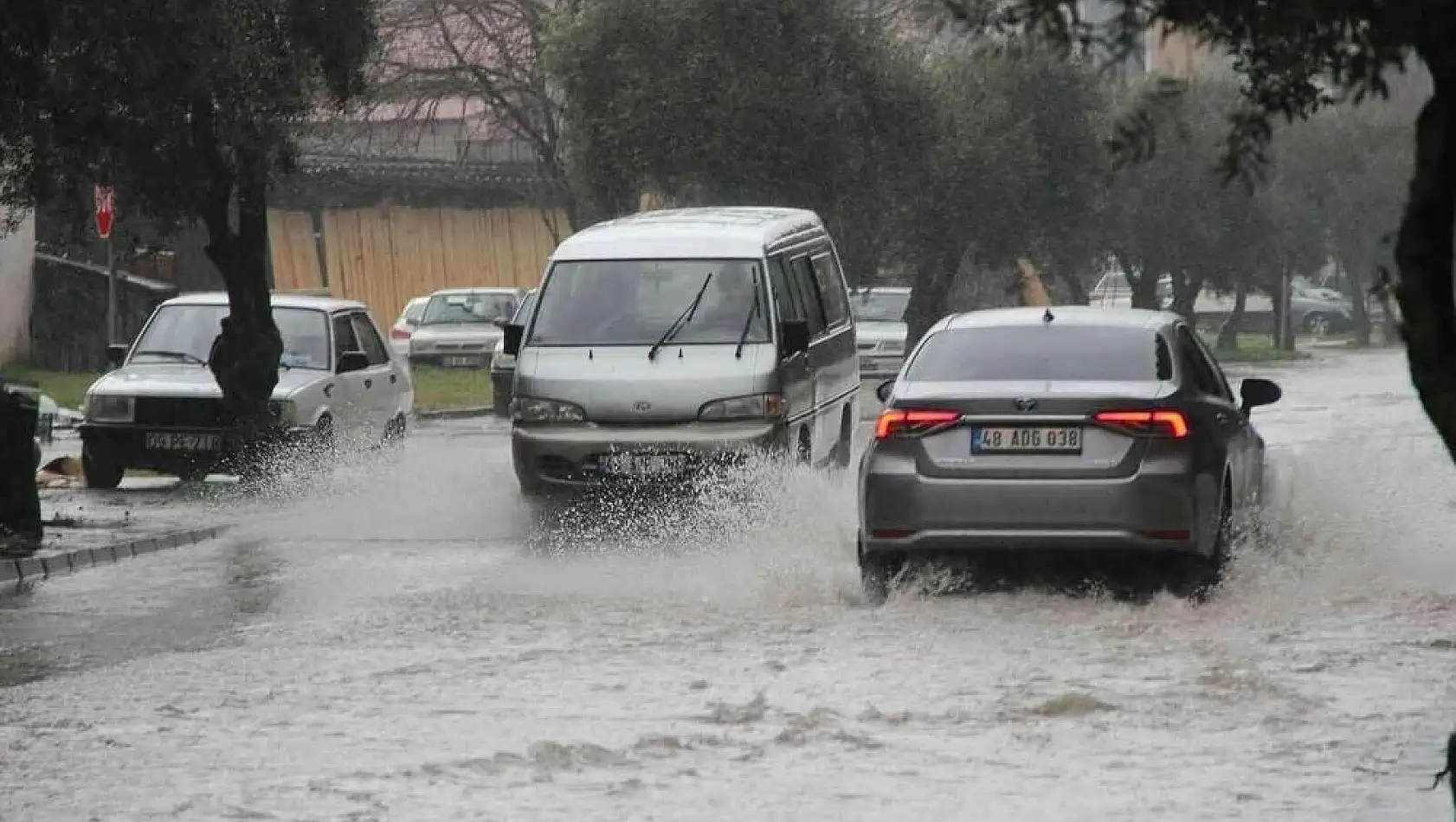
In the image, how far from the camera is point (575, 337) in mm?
18469

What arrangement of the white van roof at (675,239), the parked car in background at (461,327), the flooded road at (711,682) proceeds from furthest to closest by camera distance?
1. the parked car in background at (461,327)
2. the white van roof at (675,239)
3. the flooded road at (711,682)

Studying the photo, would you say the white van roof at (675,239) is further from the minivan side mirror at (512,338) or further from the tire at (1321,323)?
the tire at (1321,323)

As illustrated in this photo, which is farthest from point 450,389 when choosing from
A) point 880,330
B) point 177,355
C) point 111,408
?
point 111,408

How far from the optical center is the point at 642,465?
17594 millimetres

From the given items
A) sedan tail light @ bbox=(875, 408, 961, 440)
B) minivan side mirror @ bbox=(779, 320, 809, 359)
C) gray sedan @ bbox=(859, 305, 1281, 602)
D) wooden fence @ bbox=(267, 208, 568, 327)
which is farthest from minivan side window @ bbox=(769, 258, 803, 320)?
wooden fence @ bbox=(267, 208, 568, 327)

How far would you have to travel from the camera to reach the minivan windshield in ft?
60.4

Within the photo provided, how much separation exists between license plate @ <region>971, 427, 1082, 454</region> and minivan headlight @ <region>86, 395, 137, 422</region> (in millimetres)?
10695

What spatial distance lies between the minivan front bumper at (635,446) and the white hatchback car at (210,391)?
508cm

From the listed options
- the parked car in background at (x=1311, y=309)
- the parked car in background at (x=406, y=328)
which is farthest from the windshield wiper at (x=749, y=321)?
the parked car in background at (x=1311, y=309)

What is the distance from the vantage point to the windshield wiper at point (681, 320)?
1806 cm

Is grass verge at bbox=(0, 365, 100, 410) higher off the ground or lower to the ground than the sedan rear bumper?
lower

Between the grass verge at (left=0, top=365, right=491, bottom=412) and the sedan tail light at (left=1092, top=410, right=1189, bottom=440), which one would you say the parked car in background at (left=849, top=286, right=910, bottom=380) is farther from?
the sedan tail light at (left=1092, top=410, right=1189, bottom=440)

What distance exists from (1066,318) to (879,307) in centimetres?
2801

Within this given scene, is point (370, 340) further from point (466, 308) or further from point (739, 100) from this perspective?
point (466, 308)
